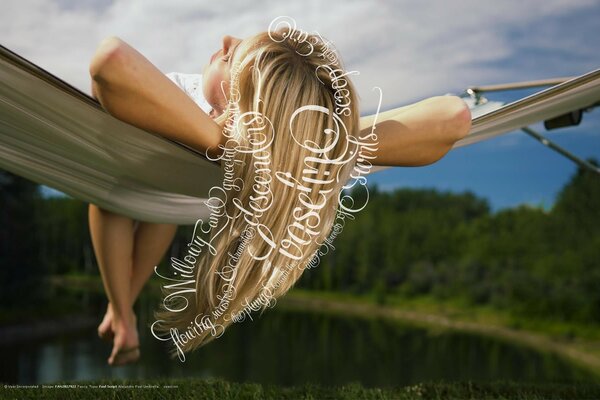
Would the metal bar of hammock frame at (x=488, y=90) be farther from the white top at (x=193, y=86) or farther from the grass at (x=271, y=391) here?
the grass at (x=271, y=391)

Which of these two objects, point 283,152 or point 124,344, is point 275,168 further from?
point 124,344

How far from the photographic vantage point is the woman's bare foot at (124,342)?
1760 millimetres

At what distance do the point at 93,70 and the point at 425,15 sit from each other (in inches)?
515

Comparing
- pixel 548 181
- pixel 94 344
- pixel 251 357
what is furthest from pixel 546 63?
pixel 94 344

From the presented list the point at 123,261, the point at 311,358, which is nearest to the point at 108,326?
the point at 123,261

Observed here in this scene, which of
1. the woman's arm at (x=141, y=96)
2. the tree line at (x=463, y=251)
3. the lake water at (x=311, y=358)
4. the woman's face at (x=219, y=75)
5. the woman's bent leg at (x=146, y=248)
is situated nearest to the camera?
the woman's arm at (x=141, y=96)

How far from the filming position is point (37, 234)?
49.0 feet

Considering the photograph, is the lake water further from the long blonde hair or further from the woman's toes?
the long blonde hair

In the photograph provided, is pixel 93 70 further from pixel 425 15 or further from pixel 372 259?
pixel 372 259

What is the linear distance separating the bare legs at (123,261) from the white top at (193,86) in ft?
1.12

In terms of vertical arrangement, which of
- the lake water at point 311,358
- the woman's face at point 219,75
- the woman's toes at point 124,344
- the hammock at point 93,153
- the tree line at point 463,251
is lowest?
the lake water at point 311,358

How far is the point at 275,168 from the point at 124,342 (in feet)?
2.67

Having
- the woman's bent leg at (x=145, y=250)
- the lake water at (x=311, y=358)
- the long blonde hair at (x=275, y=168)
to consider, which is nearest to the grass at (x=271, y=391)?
the woman's bent leg at (x=145, y=250)

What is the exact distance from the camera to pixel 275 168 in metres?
1.21
